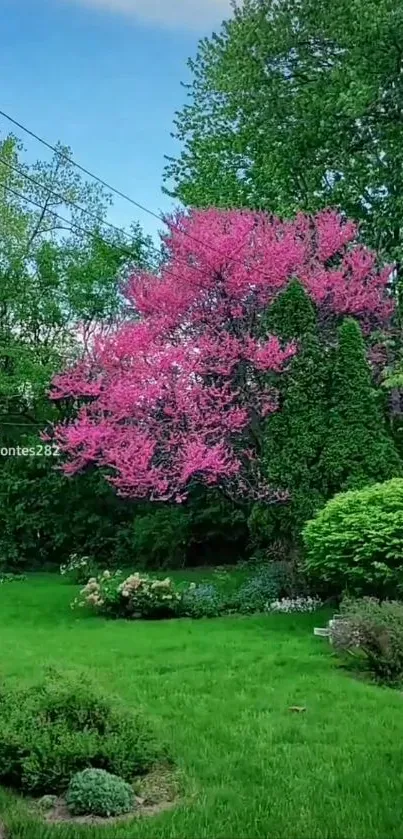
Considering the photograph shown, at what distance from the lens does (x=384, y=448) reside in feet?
32.7

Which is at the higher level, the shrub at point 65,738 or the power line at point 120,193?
the power line at point 120,193

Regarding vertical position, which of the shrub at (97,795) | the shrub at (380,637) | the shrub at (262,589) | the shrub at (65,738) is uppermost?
the shrub at (262,589)

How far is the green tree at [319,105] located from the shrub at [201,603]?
6738mm

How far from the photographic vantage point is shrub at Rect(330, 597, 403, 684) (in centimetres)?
623

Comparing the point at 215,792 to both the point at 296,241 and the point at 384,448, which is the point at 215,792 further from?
the point at 296,241

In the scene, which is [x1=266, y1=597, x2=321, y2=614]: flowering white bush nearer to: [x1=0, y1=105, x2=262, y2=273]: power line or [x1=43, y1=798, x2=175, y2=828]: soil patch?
[x1=0, y1=105, x2=262, y2=273]: power line

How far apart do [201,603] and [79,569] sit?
14.4 feet

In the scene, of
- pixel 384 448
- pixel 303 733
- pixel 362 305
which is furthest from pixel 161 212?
pixel 303 733

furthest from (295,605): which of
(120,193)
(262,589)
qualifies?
(120,193)

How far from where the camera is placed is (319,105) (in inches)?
567

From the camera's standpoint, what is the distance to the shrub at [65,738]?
392 centimetres

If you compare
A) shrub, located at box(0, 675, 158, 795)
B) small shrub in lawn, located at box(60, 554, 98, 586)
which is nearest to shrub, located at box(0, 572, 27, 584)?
small shrub in lawn, located at box(60, 554, 98, 586)

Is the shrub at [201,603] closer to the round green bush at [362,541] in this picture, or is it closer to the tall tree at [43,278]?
the round green bush at [362,541]

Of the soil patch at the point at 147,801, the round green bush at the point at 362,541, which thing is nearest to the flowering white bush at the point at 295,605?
the round green bush at the point at 362,541
